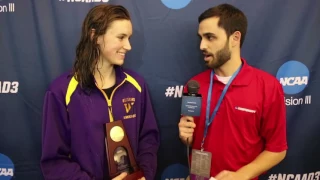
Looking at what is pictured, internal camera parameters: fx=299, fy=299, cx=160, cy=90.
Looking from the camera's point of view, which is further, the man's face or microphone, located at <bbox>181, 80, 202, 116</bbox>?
the man's face

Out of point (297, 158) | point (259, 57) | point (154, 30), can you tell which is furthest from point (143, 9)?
point (297, 158)

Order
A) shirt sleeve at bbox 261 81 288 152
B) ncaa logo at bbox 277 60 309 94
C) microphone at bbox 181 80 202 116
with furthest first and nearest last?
ncaa logo at bbox 277 60 309 94
shirt sleeve at bbox 261 81 288 152
microphone at bbox 181 80 202 116

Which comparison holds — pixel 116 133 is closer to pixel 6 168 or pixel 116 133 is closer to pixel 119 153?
pixel 119 153

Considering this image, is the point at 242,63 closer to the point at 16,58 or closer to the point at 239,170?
the point at 239,170

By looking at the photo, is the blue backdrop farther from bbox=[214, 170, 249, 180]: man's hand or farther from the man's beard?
bbox=[214, 170, 249, 180]: man's hand

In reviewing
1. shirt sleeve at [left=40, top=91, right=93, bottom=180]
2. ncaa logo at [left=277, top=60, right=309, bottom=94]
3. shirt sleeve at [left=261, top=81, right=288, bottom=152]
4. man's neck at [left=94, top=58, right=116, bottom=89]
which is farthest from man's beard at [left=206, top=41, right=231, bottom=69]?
shirt sleeve at [left=40, top=91, right=93, bottom=180]

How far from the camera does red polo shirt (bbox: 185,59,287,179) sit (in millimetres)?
1381

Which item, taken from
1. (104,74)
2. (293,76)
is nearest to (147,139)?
(104,74)

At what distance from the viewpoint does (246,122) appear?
1.40 metres

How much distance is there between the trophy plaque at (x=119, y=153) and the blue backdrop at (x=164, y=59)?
0.50 meters

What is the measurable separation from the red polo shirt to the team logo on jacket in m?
0.39

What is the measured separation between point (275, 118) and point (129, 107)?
68 cm

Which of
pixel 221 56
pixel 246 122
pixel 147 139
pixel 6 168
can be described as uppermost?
pixel 221 56

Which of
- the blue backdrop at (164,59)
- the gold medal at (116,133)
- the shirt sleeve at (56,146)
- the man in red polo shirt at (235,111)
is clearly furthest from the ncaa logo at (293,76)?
the shirt sleeve at (56,146)
